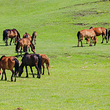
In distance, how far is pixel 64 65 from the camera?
2245 cm

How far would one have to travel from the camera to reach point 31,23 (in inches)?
1944

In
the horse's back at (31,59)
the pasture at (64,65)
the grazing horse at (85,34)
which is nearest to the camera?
the pasture at (64,65)

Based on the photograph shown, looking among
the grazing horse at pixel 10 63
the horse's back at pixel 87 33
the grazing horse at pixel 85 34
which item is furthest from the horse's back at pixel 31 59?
the horse's back at pixel 87 33

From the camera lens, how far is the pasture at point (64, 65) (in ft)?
35.3

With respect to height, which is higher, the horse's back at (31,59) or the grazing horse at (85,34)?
the grazing horse at (85,34)

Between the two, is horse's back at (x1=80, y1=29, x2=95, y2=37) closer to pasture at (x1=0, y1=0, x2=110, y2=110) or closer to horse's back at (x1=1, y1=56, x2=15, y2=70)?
pasture at (x1=0, y1=0, x2=110, y2=110)

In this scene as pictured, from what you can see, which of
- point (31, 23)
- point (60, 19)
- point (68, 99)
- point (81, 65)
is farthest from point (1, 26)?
point (68, 99)

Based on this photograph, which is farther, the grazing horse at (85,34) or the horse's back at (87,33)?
the horse's back at (87,33)

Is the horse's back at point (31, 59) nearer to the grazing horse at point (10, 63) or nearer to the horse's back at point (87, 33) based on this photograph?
the grazing horse at point (10, 63)

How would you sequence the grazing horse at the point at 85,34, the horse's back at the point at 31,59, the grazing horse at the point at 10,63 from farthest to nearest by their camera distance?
1. the grazing horse at the point at 85,34
2. the horse's back at the point at 31,59
3. the grazing horse at the point at 10,63

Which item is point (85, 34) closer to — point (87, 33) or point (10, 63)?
point (87, 33)

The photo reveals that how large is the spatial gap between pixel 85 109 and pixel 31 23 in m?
40.8

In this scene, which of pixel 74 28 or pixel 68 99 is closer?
pixel 68 99

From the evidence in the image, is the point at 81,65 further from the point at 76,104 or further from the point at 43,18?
the point at 43,18
